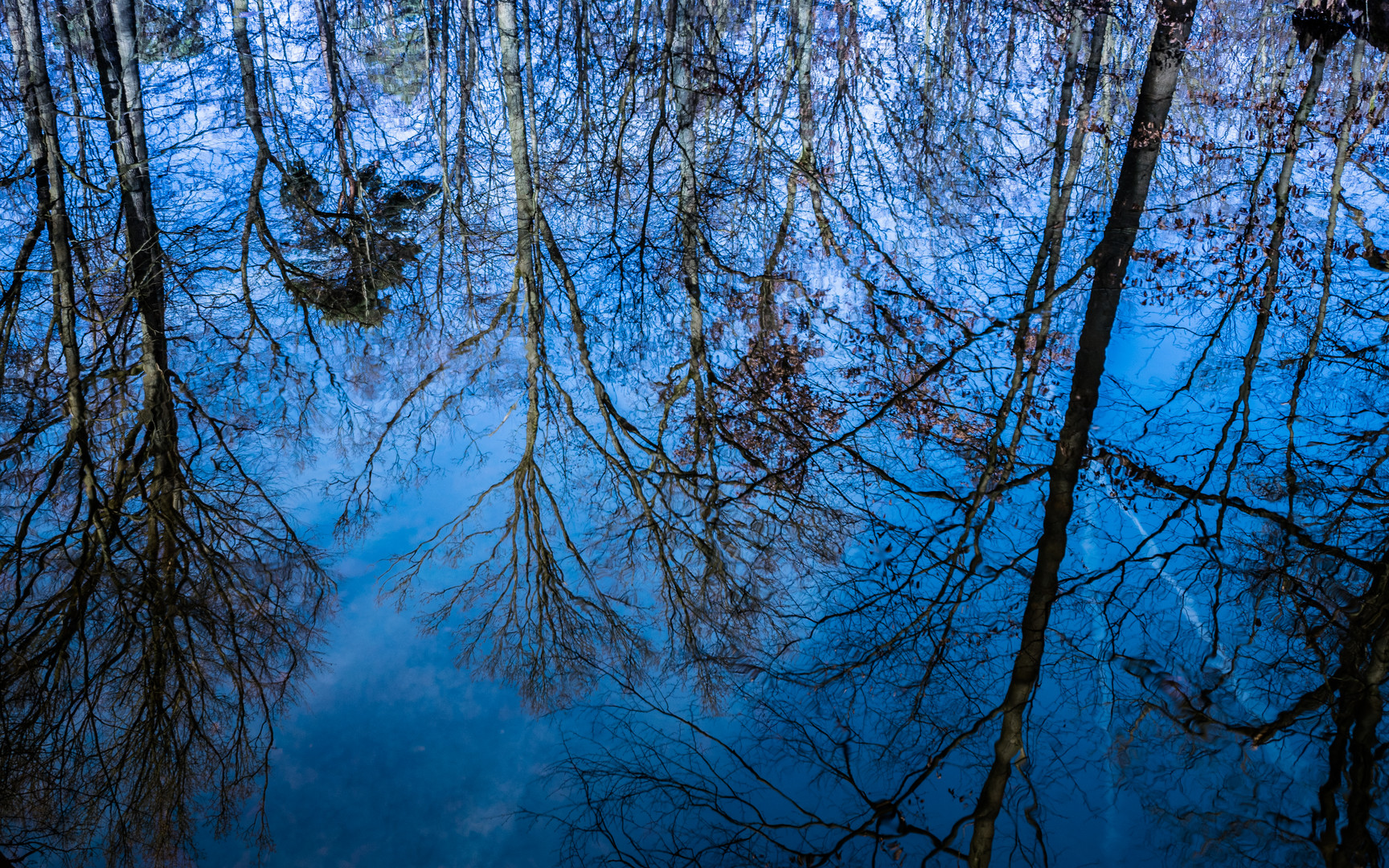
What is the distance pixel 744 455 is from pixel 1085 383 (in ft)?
5.49

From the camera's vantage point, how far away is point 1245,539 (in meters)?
3.08

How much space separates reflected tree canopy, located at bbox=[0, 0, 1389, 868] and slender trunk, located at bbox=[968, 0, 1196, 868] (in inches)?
0.8

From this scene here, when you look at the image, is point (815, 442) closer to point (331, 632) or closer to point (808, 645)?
point (808, 645)

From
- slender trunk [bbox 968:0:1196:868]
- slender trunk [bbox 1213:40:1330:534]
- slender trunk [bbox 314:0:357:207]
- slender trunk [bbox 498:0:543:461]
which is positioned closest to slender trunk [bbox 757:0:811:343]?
slender trunk [bbox 498:0:543:461]

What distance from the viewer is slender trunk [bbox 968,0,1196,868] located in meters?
2.51

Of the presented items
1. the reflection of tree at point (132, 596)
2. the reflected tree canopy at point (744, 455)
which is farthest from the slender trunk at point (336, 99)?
the reflection of tree at point (132, 596)

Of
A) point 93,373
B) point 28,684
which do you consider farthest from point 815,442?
point 93,373

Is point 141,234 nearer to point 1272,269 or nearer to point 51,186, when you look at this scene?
point 51,186

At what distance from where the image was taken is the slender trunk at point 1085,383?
8.23 ft

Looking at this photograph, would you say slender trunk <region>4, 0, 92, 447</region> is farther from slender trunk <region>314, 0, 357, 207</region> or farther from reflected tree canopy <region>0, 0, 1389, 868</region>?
slender trunk <region>314, 0, 357, 207</region>

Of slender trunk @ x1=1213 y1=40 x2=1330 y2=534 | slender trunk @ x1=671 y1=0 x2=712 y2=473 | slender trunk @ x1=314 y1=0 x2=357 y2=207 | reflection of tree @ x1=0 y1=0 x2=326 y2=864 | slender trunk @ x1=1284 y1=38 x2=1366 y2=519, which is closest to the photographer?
reflection of tree @ x1=0 y1=0 x2=326 y2=864

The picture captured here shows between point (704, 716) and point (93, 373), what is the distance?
3.31 m

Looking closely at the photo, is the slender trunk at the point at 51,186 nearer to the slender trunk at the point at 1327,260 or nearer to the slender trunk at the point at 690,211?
the slender trunk at the point at 690,211

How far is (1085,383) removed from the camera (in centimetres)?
397
